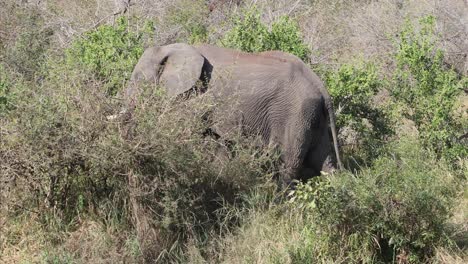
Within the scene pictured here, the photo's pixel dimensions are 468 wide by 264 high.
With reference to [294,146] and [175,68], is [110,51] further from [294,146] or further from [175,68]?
[294,146]

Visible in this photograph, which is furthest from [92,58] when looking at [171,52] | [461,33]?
[461,33]

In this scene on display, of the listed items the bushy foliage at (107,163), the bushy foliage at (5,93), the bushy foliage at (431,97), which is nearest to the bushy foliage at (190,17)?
the bushy foliage at (431,97)

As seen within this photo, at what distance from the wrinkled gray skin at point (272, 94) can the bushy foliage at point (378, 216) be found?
1613 millimetres

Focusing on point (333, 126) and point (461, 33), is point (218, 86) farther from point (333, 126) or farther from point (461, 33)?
point (461, 33)

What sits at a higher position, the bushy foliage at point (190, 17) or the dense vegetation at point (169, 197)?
the dense vegetation at point (169, 197)

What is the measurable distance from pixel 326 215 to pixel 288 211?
73cm

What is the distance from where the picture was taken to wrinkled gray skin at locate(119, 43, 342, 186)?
27.4 feet

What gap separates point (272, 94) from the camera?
8.55m

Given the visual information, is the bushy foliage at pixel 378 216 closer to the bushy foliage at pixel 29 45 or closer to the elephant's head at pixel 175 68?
the elephant's head at pixel 175 68

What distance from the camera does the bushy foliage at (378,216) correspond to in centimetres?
664

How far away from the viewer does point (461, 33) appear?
13.4 m

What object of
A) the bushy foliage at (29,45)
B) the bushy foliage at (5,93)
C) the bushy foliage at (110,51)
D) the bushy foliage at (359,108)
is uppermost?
the bushy foliage at (5,93)

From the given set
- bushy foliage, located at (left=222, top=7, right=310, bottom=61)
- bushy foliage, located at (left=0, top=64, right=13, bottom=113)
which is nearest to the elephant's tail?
bushy foliage, located at (left=222, top=7, right=310, bottom=61)

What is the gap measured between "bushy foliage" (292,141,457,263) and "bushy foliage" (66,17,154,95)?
296cm
